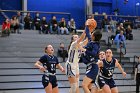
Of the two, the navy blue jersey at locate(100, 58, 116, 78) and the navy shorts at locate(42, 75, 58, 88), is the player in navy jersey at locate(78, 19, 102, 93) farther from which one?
the navy blue jersey at locate(100, 58, 116, 78)

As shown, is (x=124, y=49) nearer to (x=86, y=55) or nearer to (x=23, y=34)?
(x=23, y=34)

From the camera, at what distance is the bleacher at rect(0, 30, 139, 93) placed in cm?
1496

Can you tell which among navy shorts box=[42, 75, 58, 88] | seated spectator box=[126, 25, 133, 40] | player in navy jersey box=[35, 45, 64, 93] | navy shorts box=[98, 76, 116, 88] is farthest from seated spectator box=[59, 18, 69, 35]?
navy shorts box=[42, 75, 58, 88]

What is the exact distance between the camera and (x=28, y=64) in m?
16.8

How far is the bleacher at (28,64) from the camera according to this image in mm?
14961

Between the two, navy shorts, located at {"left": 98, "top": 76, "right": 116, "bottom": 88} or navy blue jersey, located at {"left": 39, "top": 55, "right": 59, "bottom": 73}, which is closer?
navy blue jersey, located at {"left": 39, "top": 55, "right": 59, "bottom": 73}

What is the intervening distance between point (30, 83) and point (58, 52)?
3399 millimetres

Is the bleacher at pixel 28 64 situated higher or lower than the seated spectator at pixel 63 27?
lower

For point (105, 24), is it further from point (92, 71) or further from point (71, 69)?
point (92, 71)

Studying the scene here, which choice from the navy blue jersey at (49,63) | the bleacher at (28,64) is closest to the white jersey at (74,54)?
the navy blue jersey at (49,63)

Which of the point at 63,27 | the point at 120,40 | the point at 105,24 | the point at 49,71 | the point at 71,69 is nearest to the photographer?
the point at 71,69

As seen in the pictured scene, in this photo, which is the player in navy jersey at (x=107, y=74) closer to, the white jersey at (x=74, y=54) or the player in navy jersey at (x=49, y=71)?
the white jersey at (x=74, y=54)

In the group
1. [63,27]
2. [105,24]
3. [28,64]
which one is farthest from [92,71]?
[105,24]

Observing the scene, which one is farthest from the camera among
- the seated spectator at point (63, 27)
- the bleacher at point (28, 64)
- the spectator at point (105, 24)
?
the spectator at point (105, 24)
